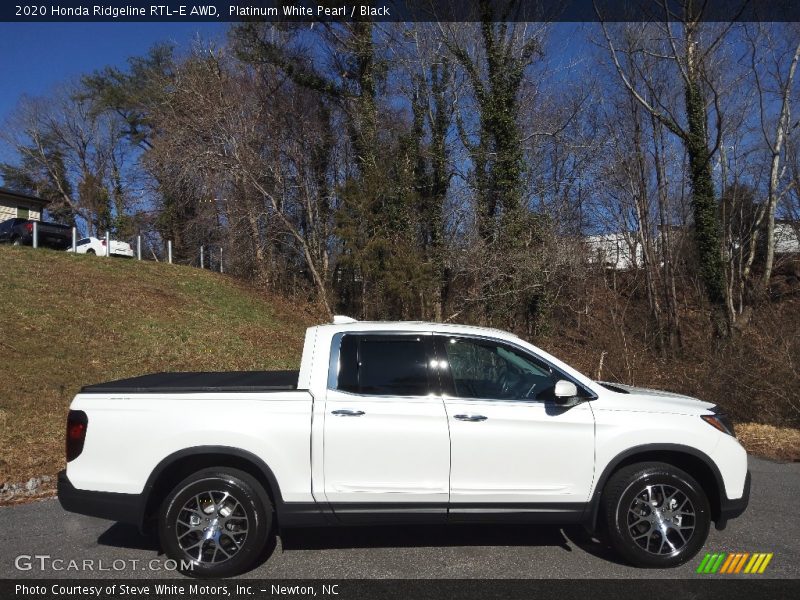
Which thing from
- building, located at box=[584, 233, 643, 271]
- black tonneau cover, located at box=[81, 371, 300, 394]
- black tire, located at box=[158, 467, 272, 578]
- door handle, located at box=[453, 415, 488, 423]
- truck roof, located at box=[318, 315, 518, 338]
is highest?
building, located at box=[584, 233, 643, 271]

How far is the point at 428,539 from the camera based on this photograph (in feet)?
16.4

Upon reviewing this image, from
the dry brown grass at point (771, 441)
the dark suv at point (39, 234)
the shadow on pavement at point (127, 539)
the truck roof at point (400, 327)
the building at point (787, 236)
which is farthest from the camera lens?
the dark suv at point (39, 234)

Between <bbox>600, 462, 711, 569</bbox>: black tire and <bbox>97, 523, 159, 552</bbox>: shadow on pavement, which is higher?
<bbox>600, 462, 711, 569</bbox>: black tire

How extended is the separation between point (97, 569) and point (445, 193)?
1694 cm

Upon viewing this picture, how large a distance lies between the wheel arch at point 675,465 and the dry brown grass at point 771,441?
3.93 meters

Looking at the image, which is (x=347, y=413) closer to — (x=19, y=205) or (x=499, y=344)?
(x=499, y=344)

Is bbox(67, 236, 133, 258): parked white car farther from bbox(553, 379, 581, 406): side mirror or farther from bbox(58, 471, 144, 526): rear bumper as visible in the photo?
bbox(553, 379, 581, 406): side mirror

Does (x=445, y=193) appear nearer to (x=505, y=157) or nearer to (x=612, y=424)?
(x=505, y=157)

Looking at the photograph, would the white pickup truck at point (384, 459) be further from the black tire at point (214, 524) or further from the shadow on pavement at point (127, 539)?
the shadow on pavement at point (127, 539)

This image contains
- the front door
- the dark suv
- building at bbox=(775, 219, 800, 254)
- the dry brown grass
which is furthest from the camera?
the dark suv

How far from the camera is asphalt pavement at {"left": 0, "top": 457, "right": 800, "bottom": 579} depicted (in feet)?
14.4

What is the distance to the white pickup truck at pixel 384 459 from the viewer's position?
14.2ft

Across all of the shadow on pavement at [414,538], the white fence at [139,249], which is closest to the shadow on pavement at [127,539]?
the shadow on pavement at [414,538]

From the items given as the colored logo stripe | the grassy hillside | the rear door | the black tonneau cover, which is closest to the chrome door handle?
the rear door
